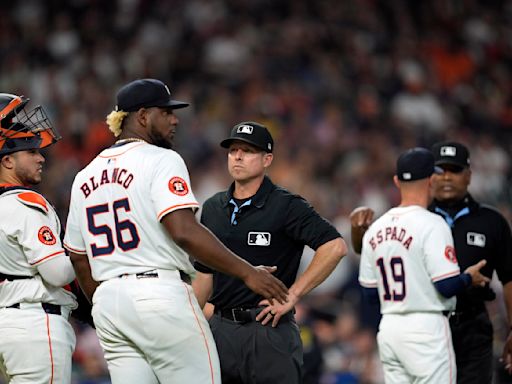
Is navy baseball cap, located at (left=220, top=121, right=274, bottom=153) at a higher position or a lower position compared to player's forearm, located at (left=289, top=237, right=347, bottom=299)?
higher

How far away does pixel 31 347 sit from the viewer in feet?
14.6

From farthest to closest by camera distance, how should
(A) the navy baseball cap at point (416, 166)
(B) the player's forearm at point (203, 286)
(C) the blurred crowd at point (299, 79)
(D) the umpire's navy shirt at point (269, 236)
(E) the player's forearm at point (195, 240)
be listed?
(C) the blurred crowd at point (299, 79) → (A) the navy baseball cap at point (416, 166) → (B) the player's forearm at point (203, 286) → (D) the umpire's navy shirt at point (269, 236) → (E) the player's forearm at point (195, 240)

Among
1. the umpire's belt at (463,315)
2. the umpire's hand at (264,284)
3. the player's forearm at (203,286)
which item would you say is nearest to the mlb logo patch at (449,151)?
the umpire's belt at (463,315)

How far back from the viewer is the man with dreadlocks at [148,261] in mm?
4086

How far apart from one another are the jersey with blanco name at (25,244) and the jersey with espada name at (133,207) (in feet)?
0.98

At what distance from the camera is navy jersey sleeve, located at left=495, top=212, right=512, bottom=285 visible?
5957mm

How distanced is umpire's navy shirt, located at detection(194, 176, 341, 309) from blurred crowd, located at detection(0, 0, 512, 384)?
507 centimetres

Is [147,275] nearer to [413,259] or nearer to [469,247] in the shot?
[413,259]

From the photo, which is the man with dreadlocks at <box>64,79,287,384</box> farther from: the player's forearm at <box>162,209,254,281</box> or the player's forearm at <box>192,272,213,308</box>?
the player's forearm at <box>192,272,213,308</box>

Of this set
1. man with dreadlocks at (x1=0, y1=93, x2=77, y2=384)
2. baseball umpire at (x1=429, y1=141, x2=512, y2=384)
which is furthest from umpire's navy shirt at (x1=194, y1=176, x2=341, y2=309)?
baseball umpire at (x1=429, y1=141, x2=512, y2=384)

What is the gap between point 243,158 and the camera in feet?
16.9

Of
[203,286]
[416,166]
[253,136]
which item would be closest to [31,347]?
[203,286]

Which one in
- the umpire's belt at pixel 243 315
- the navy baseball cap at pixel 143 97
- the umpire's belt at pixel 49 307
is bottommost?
the umpire's belt at pixel 243 315

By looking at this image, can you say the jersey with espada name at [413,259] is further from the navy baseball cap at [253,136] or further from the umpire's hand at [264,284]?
the umpire's hand at [264,284]
